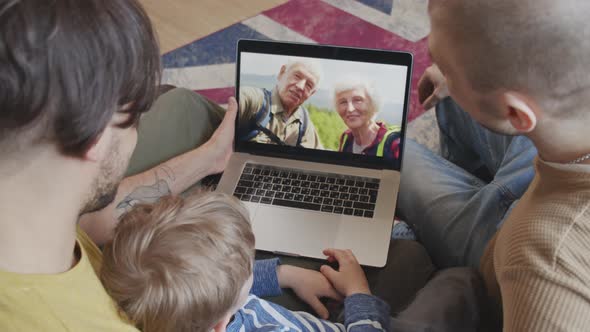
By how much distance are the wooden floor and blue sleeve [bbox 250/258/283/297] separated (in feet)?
3.89

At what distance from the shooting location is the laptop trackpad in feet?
3.70

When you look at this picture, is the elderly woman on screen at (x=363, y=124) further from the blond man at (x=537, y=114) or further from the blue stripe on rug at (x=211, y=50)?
the blue stripe on rug at (x=211, y=50)

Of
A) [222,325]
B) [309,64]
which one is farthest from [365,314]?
[309,64]

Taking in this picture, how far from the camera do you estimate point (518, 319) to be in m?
0.75

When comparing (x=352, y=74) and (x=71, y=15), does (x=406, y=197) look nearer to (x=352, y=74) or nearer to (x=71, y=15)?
(x=352, y=74)

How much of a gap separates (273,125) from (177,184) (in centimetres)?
22

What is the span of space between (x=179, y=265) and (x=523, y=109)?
0.47m

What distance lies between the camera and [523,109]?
0.77m

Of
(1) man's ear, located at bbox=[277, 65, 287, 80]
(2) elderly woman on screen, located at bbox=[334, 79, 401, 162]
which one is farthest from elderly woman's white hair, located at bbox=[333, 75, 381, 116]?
(1) man's ear, located at bbox=[277, 65, 287, 80]

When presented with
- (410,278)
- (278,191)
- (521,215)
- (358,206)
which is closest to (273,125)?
(278,191)

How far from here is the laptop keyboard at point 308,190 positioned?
1.18 meters

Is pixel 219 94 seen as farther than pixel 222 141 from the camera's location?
Yes

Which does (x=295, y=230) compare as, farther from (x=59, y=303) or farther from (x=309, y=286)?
(x=59, y=303)

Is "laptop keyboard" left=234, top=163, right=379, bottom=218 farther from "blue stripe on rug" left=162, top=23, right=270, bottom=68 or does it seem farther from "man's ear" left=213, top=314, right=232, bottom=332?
"blue stripe on rug" left=162, top=23, right=270, bottom=68
